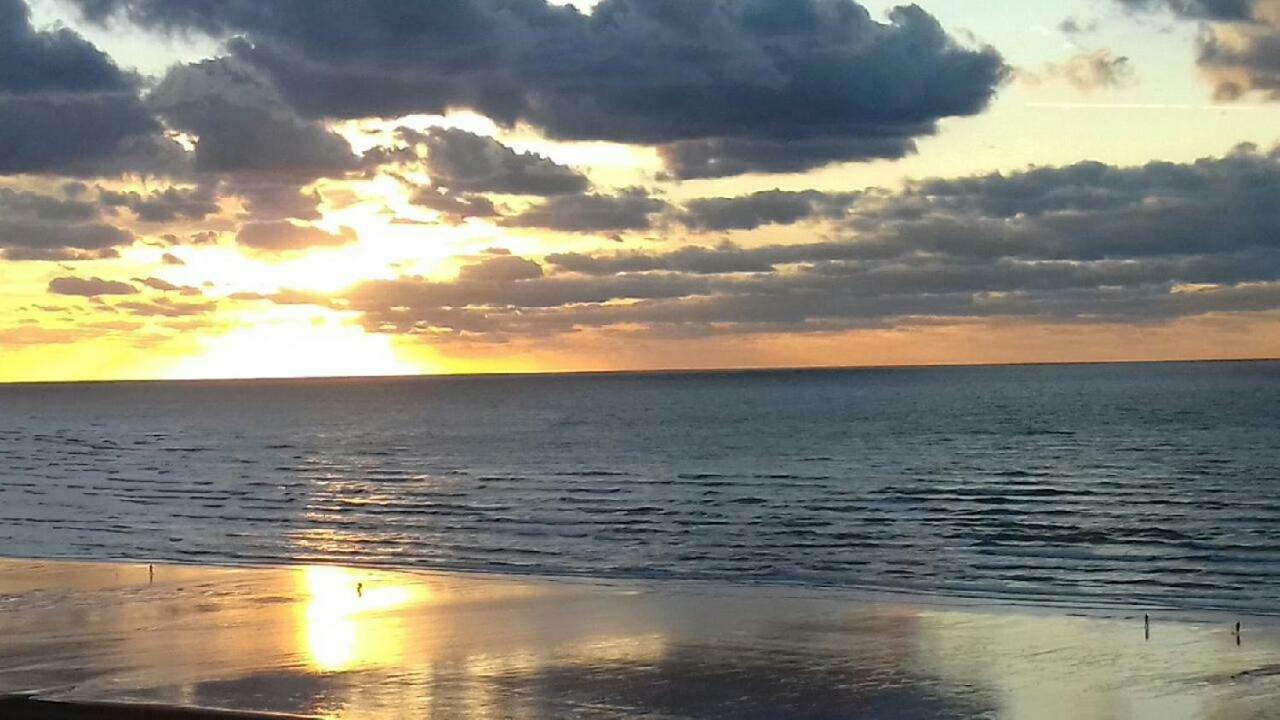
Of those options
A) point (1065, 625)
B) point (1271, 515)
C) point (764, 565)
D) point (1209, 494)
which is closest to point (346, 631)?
point (1065, 625)

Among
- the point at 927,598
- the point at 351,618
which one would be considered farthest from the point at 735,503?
the point at 351,618

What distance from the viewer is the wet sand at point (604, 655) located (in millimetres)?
18391

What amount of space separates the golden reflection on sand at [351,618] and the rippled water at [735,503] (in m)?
8.51

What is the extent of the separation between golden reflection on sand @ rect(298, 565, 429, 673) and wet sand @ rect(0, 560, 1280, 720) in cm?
8

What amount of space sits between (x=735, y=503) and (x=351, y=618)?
34.5 meters

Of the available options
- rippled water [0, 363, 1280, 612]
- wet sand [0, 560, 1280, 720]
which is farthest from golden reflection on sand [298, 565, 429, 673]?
rippled water [0, 363, 1280, 612]

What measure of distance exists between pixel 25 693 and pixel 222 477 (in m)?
63.3

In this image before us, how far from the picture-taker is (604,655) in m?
22.2

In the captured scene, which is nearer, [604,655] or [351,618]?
[604,655]

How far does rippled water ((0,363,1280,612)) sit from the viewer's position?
40.5 m

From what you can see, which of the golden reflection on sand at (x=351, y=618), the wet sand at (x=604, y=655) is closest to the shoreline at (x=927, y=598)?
the wet sand at (x=604, y=655)

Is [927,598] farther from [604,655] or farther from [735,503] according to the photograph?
[735,503]

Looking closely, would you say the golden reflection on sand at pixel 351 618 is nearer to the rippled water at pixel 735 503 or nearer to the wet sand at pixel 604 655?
the wet sand at pixel 604 655

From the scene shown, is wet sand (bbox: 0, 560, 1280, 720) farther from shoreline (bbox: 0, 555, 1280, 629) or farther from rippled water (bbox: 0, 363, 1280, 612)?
rippled water (bbox: 0, 363, 1280, 612)
